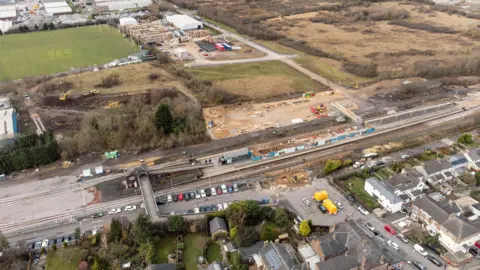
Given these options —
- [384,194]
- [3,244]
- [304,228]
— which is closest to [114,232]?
[3,244]

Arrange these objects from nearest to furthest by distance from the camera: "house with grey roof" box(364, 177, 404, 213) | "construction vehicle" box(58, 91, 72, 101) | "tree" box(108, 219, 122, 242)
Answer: "tree" box(108, 219, 122, 242), "house with grey roof" box(364, 177, 404, 213), "construction vehicle" box(58, 91, 72, 101)

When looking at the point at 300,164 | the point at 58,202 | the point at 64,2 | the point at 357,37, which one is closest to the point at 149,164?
the point at 58,202

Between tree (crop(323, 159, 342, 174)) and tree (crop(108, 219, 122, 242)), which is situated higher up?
tree (crop(323, 159, 342, 174))

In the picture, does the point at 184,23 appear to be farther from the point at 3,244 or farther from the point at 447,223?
the point at 447,223

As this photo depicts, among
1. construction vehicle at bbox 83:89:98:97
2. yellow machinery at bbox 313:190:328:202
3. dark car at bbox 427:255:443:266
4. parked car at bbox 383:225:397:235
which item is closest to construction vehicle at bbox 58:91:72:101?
construction vehicle at bbox 83:89:98:97

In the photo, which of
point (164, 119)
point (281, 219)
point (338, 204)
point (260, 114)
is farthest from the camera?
point (260, 114)

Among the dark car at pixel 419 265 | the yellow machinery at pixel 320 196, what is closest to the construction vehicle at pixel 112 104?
the yellow machinery at pixel 320 196

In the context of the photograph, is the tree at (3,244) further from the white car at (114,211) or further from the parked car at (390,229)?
the parked car at (390,229)

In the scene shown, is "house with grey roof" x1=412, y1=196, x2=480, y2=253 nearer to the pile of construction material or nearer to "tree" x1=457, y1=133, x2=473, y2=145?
"tree" x1=457, y1=133, x2=473, y2=145
